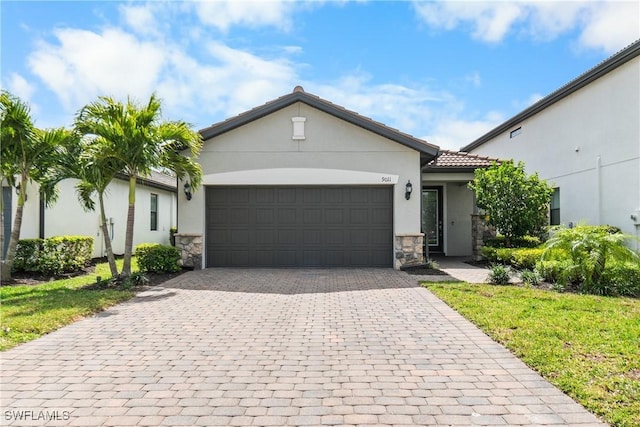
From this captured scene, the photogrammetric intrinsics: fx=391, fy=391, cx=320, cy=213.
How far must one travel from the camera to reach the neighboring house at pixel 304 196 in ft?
38.1

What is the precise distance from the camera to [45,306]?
673 centimetres

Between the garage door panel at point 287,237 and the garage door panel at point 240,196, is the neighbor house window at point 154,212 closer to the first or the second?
the garage door panel at point 240,196

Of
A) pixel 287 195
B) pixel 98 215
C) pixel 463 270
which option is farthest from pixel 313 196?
pixel 98 215

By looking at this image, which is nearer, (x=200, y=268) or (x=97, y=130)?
(x=97, y=130)

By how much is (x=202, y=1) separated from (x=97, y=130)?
3.77 metres

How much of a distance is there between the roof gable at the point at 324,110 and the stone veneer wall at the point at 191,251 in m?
2.99

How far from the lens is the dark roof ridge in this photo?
10914 mm

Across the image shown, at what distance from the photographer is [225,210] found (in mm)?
11922

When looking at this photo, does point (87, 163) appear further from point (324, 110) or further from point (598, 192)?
point (598, 192)

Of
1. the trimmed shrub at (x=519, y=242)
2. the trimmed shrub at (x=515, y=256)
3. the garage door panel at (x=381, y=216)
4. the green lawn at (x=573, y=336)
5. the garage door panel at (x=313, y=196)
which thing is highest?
the garage door panel at (x=313, y=196)

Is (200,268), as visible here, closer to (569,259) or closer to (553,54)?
(569,259)

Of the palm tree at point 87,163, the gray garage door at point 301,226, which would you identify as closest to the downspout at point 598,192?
the gray garage door at point 301,226

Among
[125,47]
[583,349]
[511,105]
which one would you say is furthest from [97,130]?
[511,105]

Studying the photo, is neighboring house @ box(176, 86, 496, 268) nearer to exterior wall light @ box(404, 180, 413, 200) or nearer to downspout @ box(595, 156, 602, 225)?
exterior wall light @ box(404, 180, 413, 200)
